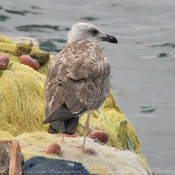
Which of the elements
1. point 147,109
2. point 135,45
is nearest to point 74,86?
point 147,109

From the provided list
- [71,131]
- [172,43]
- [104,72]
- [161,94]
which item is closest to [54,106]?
[71,131]

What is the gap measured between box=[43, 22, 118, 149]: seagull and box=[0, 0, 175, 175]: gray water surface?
14.8ft

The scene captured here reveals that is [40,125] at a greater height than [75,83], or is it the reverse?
[75,83]

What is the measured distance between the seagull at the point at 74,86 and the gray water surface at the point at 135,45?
450 centimetres

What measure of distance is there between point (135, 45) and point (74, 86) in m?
10.2

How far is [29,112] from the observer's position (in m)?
6.81

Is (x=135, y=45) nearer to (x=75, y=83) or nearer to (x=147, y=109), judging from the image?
(x=147, y=109)

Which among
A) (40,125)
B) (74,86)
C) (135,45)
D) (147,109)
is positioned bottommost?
(147,109)

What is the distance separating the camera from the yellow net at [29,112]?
6727 mm

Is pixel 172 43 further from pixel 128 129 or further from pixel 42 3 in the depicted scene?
pixel 128 129

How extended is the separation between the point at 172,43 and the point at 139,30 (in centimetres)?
116

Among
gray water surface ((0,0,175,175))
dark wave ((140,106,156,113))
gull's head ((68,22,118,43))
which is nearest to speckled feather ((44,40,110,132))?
gull's head ((68,22,118,43))

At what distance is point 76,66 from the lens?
245 inches

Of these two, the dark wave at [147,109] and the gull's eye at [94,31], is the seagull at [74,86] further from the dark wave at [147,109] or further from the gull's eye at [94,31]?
the dark wave at [147,109]
